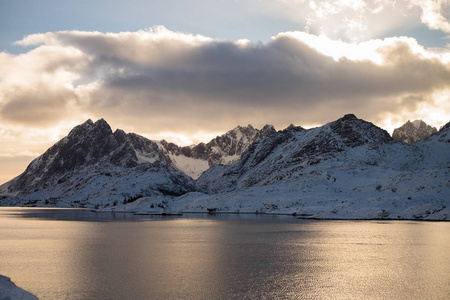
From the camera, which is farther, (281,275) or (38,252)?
(38,252)

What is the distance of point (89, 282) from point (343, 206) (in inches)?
5803

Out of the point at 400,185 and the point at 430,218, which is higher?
the point at 400,185

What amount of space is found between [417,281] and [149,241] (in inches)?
2182

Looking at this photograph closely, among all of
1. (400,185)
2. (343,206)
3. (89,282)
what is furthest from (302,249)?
(400,185)

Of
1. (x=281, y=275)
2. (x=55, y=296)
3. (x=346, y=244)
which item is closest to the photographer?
(x=55, y=296)

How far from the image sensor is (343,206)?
182500mm

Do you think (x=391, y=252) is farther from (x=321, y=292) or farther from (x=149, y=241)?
(x=149, y=241)

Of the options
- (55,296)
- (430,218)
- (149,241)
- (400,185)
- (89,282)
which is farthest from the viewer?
(400,185)

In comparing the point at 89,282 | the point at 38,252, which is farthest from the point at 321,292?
the point at 38,252

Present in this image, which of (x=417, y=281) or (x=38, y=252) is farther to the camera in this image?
(x=38, y=252)

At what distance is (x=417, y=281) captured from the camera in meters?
49.9

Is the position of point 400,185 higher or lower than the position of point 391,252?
higher

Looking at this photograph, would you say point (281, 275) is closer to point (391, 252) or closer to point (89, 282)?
point (89, 282)

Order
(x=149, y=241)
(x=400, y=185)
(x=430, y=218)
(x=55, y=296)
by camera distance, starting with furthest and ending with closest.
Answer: (x=400, y=185) < (x=430, y=218) < (x=149, y=241) < (x=55, y=296)
